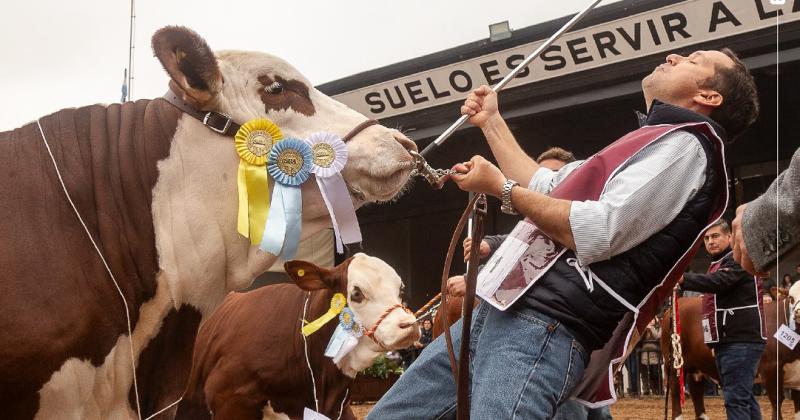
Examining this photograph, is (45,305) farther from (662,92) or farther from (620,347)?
(662,92)

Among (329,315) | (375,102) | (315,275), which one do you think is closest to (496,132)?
(315,275)

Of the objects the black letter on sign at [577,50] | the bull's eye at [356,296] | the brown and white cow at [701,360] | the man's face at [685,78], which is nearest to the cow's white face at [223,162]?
the man's face at [685,78]

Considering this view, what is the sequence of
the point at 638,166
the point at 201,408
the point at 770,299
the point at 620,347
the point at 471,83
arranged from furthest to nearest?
the point at 471,83, the point at 770,299, the point at 201,408, the point at 620,347, the point at 638,166

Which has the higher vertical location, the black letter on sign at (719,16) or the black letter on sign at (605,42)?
the black letter on sign at (719,16)

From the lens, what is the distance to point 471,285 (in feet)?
7.97

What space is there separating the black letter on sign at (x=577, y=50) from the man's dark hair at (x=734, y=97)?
893 cm

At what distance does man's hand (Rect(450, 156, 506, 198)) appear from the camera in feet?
7.95

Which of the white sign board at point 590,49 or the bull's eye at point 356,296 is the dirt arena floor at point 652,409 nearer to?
the bull's eye at point 356,296

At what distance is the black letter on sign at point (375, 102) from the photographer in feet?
45.0

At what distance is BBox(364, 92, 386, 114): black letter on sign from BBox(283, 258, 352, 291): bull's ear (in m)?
7.91

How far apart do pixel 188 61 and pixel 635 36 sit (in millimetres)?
9589

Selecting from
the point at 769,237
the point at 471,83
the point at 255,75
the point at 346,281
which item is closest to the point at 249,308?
the point at 346,281

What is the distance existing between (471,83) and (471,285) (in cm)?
1064

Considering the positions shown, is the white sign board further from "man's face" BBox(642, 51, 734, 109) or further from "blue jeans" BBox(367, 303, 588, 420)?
"blue jeans" BBox(367, 303, 588, 420)
